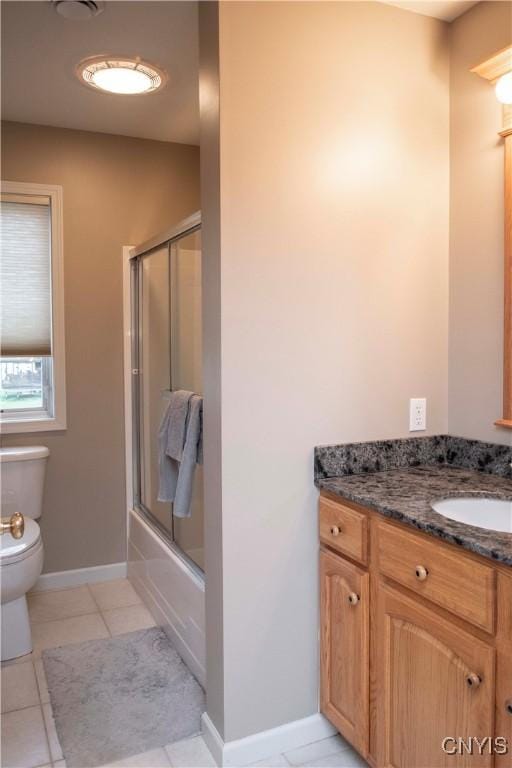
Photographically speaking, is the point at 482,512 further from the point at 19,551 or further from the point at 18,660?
the point at 18,660

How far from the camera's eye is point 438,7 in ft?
6.35

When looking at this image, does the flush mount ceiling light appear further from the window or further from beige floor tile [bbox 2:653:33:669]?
beige floor tile [bbox 2:653:33:669]

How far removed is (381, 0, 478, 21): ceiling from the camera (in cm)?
190

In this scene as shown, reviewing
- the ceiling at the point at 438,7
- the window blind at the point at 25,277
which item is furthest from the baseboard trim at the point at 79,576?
the ceiling at the point at 438,7

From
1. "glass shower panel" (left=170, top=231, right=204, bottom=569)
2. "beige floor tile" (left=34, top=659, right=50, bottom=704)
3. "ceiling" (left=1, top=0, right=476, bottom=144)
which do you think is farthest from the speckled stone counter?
"ceiling" (left=1, top=0, right=476, bottom=144)

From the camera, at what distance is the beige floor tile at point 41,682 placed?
216cm

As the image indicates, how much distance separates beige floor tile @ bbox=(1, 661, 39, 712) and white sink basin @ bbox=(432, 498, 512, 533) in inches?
64.9

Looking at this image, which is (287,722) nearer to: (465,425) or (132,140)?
(465,425)

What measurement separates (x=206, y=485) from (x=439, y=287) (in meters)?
1.07

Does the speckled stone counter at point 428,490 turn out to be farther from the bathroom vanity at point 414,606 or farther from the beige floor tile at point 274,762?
the beige floor tile at point 274,762

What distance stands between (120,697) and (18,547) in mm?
742

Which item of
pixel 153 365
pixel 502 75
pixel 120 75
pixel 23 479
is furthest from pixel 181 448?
pixel 502 75

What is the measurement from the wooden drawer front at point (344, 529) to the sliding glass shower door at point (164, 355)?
63 cm

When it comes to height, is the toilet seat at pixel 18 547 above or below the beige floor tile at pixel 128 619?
above
